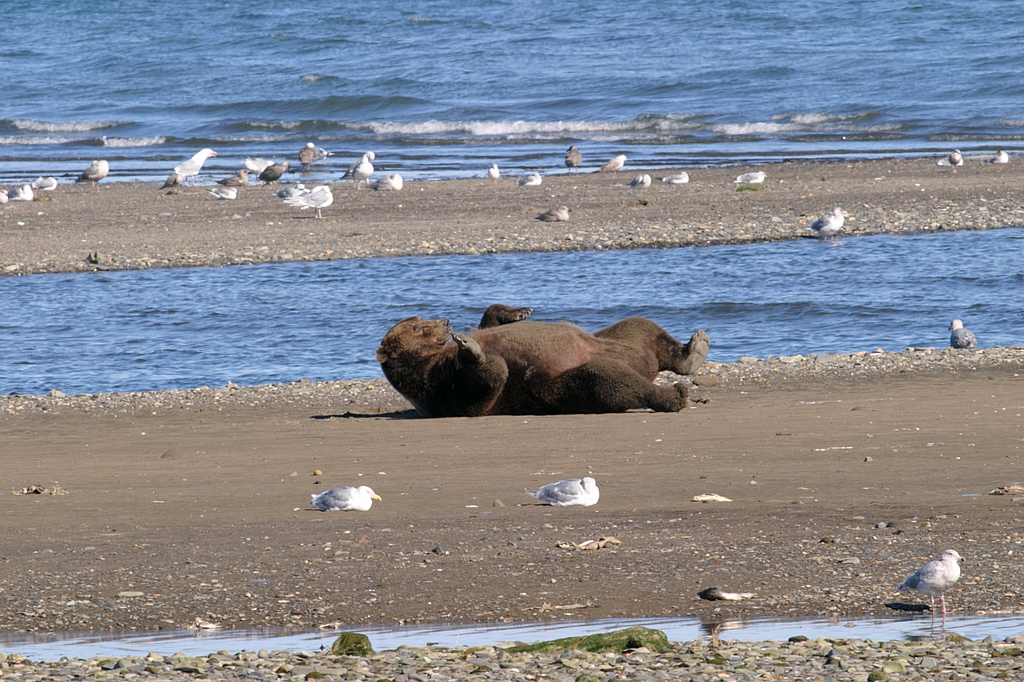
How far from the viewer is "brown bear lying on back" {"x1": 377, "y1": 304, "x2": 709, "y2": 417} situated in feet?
27.6

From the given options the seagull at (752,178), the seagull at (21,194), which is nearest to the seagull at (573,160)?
the seagull at (752,178)

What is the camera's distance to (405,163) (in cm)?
2895

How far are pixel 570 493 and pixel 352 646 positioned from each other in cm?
189

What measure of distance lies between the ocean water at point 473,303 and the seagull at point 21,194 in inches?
281

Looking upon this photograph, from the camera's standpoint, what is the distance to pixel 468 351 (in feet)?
27.1

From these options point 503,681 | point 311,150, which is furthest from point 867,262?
point 311,150

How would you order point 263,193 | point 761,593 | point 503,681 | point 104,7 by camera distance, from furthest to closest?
1. point 104,7
2. point 263,193
3. point 761,593
4. point 503,681

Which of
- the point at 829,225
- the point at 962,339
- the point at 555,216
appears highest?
the point at 962,339

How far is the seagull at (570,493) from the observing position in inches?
236

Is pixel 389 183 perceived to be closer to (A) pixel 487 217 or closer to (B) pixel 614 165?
(A) pixel 487 217

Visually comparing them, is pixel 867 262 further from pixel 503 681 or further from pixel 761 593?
pixel 503 681

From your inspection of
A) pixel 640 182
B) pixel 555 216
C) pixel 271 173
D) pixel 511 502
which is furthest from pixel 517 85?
pixel 511 502

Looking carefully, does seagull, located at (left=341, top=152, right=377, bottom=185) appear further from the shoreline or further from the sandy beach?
the sandy beach

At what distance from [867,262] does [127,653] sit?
11517mm
